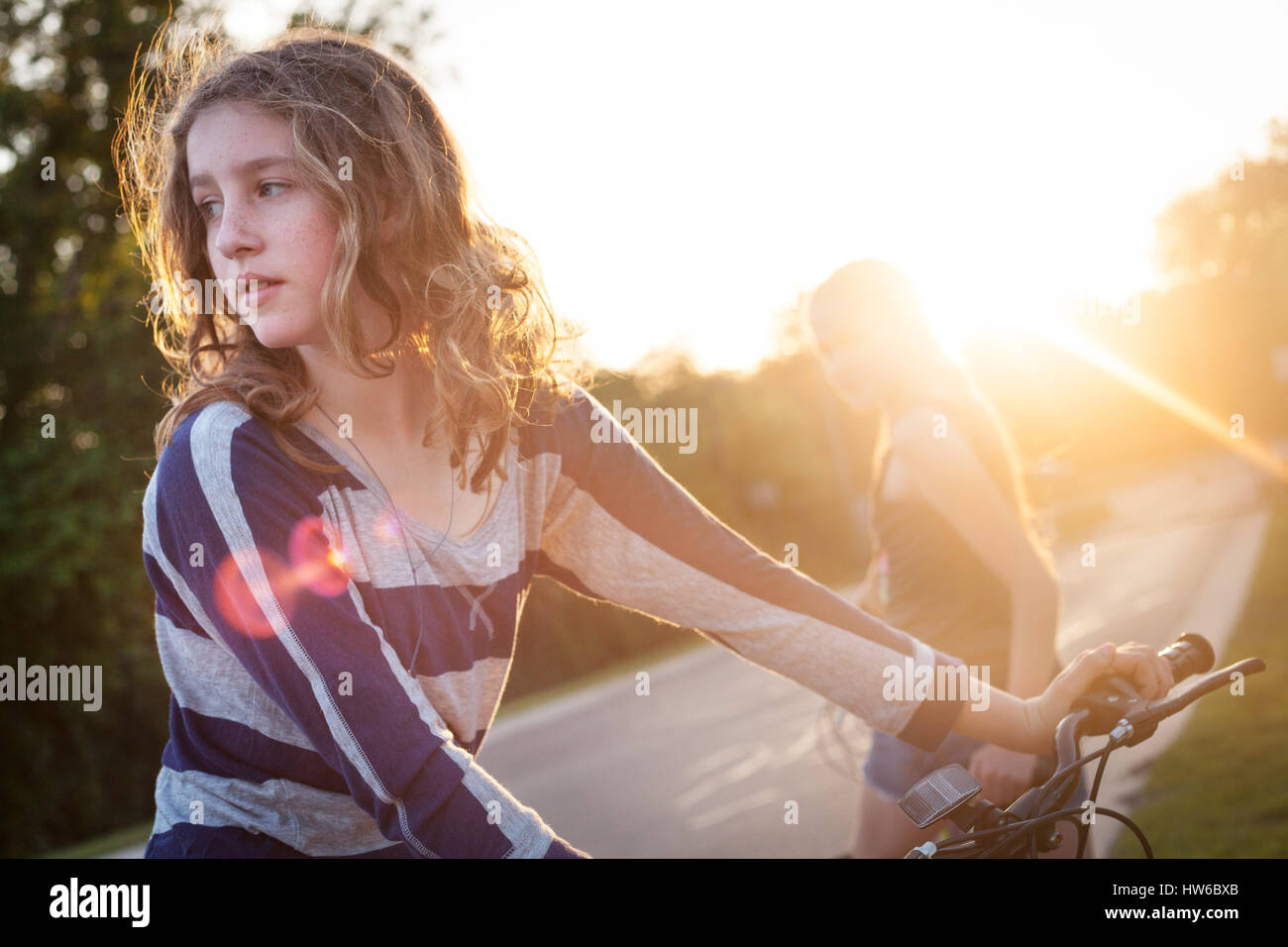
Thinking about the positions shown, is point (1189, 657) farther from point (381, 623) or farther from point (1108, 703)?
point (381, 623)

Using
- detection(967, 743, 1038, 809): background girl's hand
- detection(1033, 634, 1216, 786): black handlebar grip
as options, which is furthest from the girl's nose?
detection(967, 743, 1038, 809): background girl's hand

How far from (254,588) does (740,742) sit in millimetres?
8540

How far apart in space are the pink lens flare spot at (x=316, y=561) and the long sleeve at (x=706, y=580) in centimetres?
55

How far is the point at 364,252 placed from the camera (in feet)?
5.92

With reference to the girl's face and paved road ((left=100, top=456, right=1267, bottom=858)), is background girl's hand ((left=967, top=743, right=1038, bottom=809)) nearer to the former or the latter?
paved road ((left=100, top=456, right=1267, bottom=858))

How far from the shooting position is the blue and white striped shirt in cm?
137

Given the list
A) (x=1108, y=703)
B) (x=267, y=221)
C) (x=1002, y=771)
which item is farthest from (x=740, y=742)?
(x=267, y=221)

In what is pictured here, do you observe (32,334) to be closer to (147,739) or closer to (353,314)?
(147,739)

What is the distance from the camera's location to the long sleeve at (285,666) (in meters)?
1.36

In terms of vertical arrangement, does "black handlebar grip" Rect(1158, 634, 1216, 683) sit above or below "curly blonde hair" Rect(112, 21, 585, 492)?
below

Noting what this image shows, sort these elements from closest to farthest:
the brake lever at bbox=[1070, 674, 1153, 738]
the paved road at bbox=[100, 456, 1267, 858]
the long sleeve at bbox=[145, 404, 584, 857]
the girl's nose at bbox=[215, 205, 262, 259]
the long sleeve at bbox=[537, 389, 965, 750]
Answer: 1. the long sleeve at bbox=[145, 404, 584, 857]
2. the girl's nose at bbox=[215, 205, 262, 259]
3. the brake lever at bbox=[1070, 674, 1153, 738]
4. the long sleeve at bbox=[537, 389, 965, 750]
5. the paved road at bbox=[100, 456, 1267, 858]

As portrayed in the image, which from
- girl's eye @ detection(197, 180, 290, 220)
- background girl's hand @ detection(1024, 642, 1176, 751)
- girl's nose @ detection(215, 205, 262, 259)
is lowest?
background girl's hand @ detection(1024, 642, 1176, 751)

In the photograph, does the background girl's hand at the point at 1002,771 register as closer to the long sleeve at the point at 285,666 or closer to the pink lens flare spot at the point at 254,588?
the long sleeve at the point at 285,666

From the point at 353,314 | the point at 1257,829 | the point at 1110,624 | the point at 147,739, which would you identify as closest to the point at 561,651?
the point at 147,739
